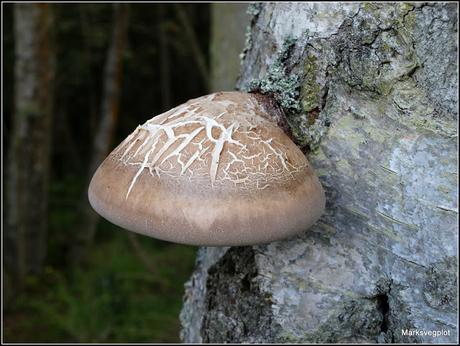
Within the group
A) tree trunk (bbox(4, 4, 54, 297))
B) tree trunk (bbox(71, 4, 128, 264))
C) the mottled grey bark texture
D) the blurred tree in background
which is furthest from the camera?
tree trunk (bbox(71, 4, 128, 264))

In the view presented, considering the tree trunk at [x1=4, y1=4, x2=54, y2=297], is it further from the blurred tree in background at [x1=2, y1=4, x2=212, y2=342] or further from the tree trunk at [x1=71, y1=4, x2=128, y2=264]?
the tree trunk at [x1=71, y1=4, x2=128, y2=264]

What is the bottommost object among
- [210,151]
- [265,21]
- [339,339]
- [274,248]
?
[339,339]

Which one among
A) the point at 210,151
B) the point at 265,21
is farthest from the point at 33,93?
the point at 210,151

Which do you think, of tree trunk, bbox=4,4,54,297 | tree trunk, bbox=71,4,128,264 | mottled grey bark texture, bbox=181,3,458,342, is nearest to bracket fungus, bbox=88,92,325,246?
mottled grey bark texture, bbox=181,3,458,342

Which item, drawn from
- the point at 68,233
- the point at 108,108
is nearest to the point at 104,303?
the point at 108,108

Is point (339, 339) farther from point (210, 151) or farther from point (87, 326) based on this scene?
point (87, 326)

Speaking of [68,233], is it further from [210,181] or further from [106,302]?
[210,181]

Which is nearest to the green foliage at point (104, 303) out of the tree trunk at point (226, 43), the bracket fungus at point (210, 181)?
the tree trunk at point (226, 43)
